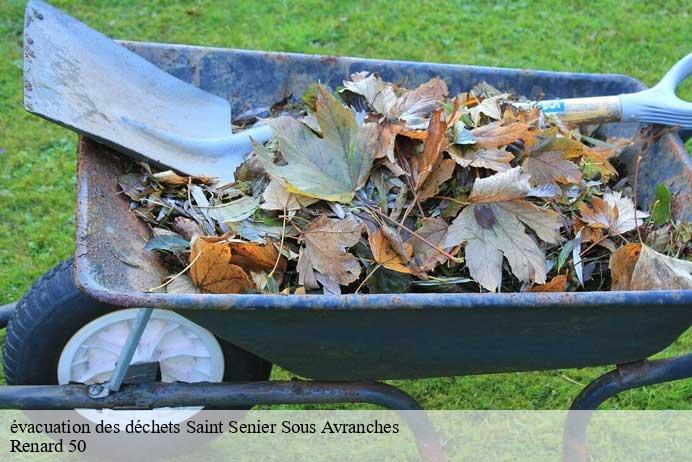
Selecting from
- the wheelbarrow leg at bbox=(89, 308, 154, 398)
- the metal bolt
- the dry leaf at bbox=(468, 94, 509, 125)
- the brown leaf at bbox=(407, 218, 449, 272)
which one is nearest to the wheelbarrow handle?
the dry leaf at bbox=(468, 94, 509, 125)

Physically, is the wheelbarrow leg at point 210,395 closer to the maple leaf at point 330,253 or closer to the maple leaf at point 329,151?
the maple leaf at point 330,253

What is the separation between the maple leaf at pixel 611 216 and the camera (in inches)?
60.3

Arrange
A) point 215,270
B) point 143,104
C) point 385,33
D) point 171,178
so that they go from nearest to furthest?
point 215,270
point 171,178
point 143,104
point 385,33

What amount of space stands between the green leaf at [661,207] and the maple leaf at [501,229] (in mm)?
241

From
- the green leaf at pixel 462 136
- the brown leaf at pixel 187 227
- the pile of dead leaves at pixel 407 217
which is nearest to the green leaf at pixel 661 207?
the pile of dead leaves at pixel 407 217

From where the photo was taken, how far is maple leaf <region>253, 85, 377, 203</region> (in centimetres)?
146

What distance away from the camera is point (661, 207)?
5.08ft

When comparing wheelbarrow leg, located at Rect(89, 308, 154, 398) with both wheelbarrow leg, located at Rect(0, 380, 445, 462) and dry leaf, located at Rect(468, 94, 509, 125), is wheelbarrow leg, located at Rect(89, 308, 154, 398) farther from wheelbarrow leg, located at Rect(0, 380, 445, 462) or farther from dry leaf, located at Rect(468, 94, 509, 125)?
dry leaf, located at Rect(468, 94, 509, 125)

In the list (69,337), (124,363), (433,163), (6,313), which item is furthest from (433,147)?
(6,313)

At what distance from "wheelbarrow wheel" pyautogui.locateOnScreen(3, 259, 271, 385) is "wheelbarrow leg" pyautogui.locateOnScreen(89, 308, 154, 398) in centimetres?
17

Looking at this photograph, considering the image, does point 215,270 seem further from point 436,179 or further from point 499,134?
point 499,134

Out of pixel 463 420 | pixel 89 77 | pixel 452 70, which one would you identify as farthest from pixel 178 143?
pixel 463 420

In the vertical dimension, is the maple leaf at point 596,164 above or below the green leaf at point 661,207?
above

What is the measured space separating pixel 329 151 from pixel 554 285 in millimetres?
474
